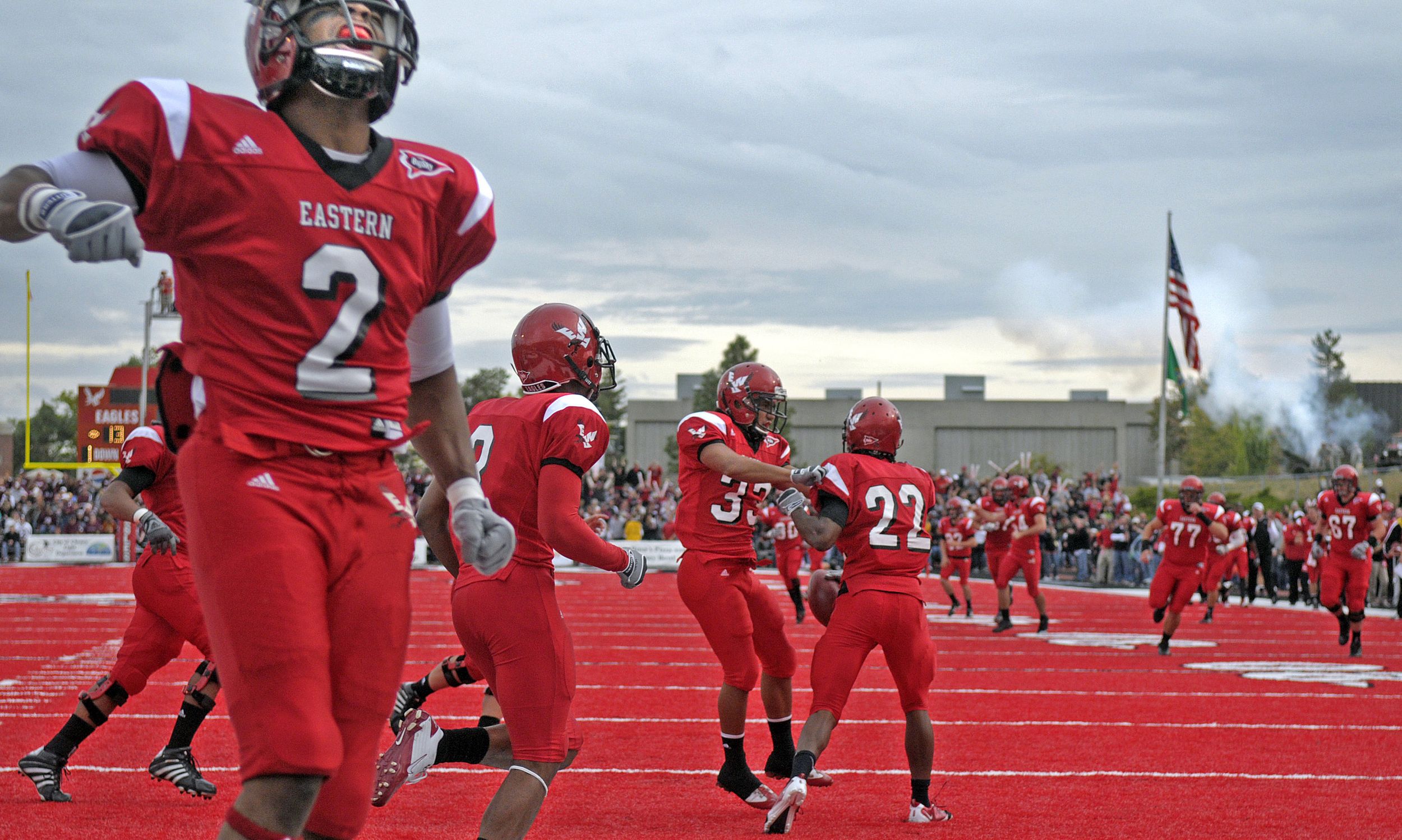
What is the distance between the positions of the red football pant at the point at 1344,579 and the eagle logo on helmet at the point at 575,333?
11.3 m

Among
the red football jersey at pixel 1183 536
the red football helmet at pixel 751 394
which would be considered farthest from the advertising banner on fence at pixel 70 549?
the red football helmet at pixel 751 394

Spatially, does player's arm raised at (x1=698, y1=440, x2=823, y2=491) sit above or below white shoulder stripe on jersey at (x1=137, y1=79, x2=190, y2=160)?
below

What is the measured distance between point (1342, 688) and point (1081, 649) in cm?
319

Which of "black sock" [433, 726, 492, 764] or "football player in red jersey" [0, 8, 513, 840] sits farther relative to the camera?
"black sock" [433, 726, 492, 764]

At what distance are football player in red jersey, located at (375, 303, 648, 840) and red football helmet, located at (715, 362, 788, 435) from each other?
1776 mm

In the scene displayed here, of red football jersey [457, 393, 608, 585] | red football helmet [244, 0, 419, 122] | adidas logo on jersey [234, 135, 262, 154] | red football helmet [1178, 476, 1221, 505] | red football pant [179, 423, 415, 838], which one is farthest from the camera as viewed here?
red football helmet [1178, 476, 1221, 505]

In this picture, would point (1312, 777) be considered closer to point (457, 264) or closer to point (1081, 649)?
point (457, 264)

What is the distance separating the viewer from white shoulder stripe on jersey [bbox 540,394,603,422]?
4469 mm

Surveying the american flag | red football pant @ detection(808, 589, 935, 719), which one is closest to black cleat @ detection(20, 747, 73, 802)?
red football pant @ detection(808, 589, 935, 719)

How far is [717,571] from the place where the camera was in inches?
247

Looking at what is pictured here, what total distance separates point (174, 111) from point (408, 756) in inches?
109

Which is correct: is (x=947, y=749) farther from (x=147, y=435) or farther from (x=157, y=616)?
(x=147, y=435)

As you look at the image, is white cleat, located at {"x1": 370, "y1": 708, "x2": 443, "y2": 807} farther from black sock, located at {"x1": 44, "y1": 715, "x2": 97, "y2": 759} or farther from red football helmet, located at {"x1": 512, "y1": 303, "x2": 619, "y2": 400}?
black sock, located at {"x1": 44, "y1": 715, "x2": 97, "y2": 759}

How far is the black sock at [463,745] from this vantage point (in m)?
4.90
